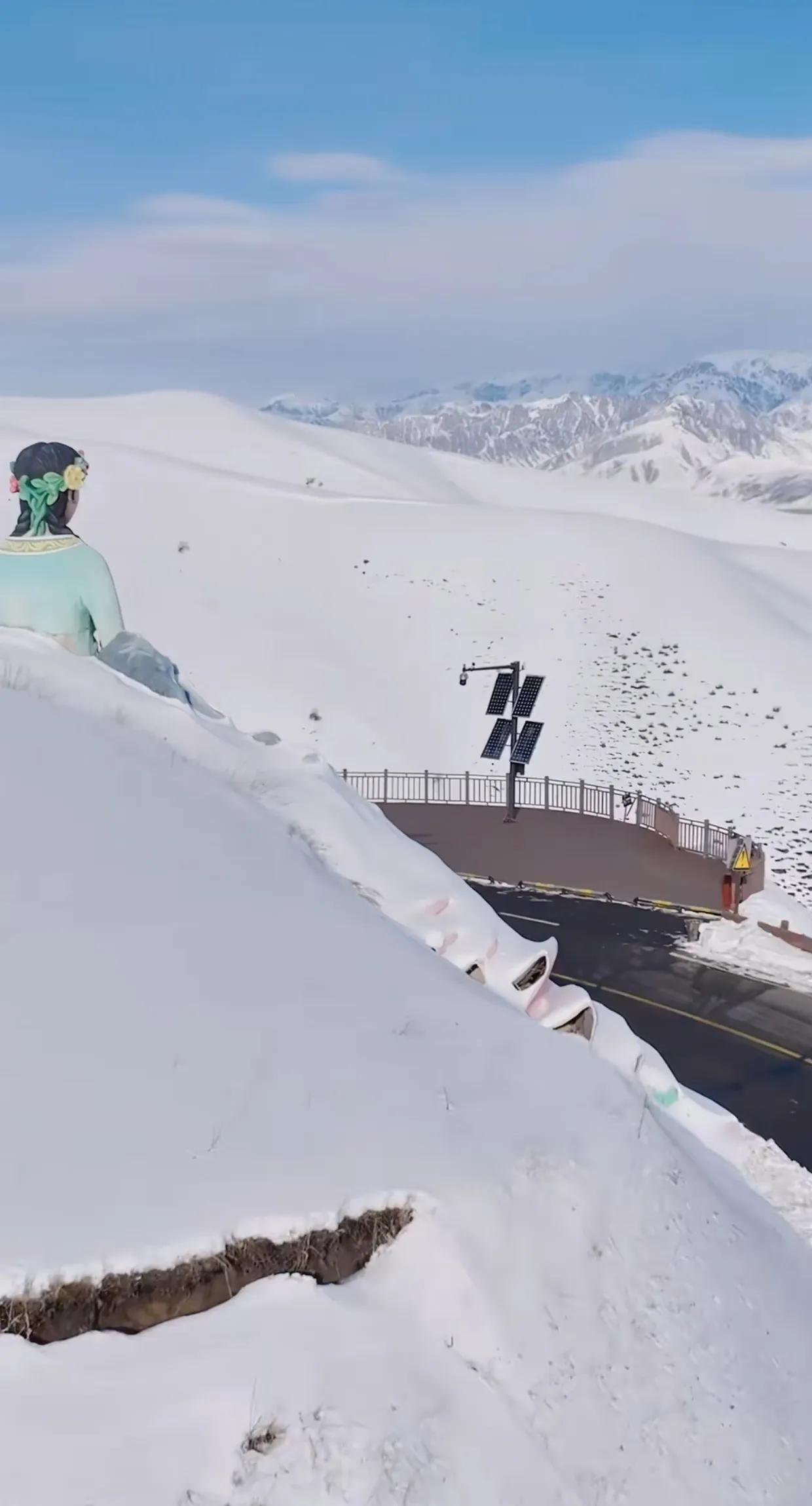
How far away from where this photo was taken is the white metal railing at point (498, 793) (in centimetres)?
3431

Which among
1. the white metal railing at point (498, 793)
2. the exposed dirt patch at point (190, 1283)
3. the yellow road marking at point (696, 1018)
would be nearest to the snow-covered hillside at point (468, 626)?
the white metal railing at point (498, 793)

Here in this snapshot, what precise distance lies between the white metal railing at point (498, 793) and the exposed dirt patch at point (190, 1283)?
87.4 feet

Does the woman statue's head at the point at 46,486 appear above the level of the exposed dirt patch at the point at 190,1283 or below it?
above

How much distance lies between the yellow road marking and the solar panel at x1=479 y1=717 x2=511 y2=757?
947 centimetres

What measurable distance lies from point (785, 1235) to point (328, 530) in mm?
46833

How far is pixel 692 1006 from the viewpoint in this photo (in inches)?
800

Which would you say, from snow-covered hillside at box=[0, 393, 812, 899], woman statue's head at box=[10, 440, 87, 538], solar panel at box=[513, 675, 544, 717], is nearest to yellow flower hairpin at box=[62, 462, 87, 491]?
woman statue's head at box=[10, 440, 87, 538]

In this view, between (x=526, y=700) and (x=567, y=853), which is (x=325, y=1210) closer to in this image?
(x=567, y=853)

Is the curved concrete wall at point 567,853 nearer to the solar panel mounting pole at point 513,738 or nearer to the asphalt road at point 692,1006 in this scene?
the solar panel mounting pole at point 513,738

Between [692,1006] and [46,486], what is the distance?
42.8 feet

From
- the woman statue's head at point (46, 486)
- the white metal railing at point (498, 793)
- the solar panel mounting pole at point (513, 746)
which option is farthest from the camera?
the white metal railing at point (498, 793)

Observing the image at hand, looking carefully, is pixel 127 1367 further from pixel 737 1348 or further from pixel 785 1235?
pixel 785 1235

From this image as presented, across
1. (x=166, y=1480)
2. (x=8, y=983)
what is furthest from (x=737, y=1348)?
(x=8, y=983)

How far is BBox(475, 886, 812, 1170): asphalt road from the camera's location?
16656 mm
